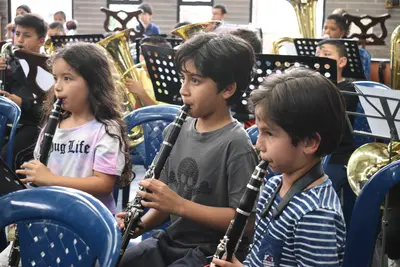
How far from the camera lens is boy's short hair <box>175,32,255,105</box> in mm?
1825

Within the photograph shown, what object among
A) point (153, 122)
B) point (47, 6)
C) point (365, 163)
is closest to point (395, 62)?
point (365, 163)

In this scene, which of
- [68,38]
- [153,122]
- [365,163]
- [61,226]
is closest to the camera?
[61,226]

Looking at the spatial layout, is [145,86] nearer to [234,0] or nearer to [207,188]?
[207,188]

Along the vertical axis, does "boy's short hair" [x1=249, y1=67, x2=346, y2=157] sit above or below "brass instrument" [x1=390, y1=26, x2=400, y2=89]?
above

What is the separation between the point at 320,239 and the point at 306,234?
1.3 inches

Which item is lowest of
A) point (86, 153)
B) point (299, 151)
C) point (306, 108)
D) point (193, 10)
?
point (86, 153)

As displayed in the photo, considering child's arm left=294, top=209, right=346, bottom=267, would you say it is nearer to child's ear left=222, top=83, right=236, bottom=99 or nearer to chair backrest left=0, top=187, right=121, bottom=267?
chair backrest left=0, top=187, right=121, bottom=267

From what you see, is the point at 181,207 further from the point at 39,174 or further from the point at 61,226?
the point at 39,174

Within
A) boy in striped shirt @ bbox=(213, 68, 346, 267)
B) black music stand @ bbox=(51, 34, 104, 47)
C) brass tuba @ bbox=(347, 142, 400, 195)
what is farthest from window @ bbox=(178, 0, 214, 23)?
boy in striped shirt @ bbox=(213, 68, 346, 267)

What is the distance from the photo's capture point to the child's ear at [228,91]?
1857mm

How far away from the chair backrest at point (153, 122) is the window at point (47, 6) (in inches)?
303

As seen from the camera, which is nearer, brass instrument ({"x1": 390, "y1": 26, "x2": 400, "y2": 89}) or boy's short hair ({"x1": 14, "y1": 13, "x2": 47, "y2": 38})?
brass instrument ({"x1": 390, "y1": 26, "x2": 400, "y2": 89})

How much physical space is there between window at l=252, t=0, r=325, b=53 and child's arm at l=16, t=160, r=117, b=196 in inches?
304

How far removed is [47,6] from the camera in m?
10.0
